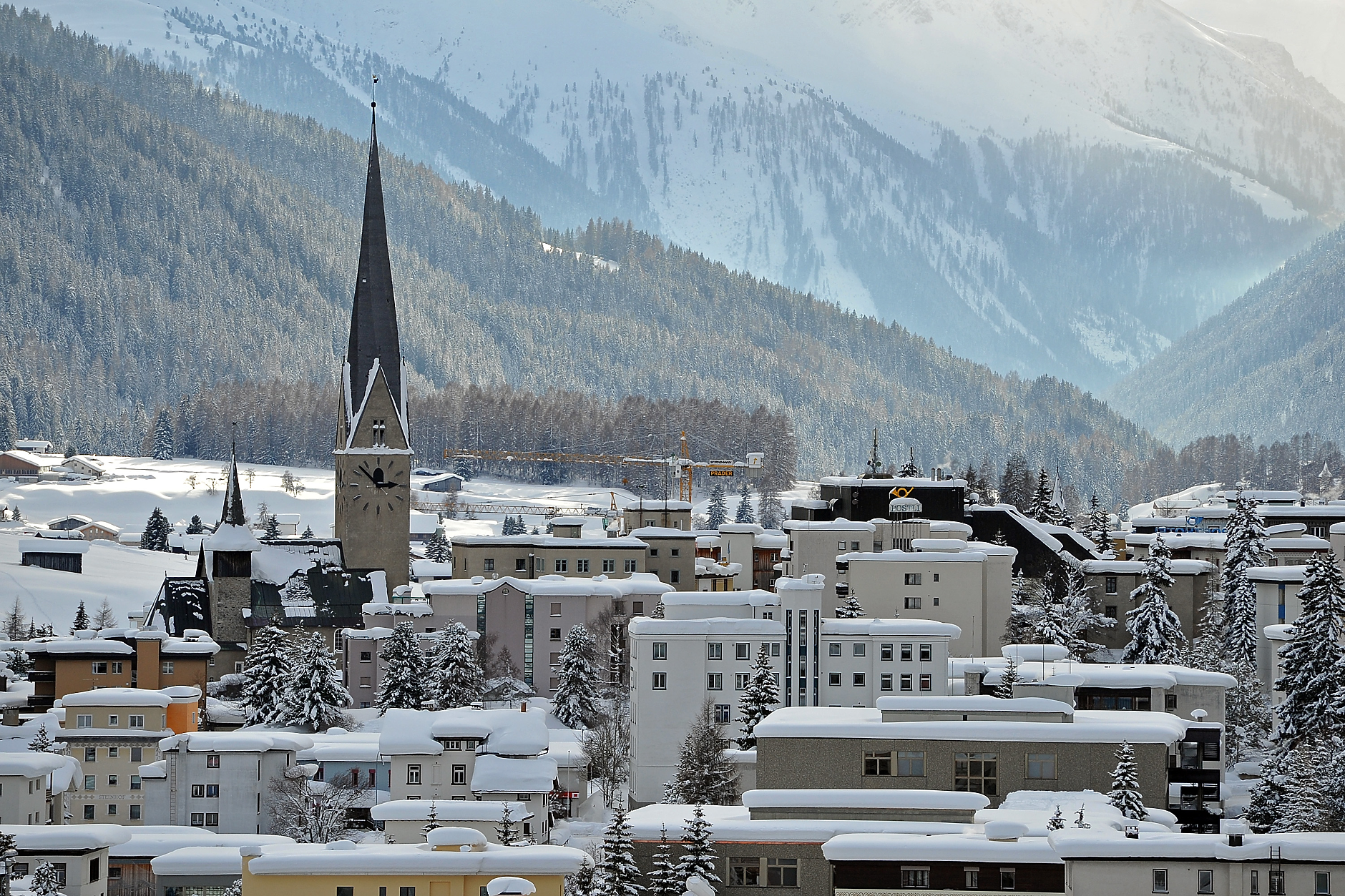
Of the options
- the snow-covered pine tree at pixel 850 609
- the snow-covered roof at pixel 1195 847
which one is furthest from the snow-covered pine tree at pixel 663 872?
the snow-covered pine tree at pixel 850 609

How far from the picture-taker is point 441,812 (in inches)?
2170

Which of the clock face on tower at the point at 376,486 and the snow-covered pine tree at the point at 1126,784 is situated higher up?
the clock face on tower at the point at 376,486

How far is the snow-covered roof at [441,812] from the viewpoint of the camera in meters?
55.0

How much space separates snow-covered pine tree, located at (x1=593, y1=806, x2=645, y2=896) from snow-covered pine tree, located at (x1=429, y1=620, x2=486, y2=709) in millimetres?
39377

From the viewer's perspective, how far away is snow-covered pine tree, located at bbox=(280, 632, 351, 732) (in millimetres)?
75812

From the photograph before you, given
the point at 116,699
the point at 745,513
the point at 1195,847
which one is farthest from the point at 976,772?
the point at 745,513

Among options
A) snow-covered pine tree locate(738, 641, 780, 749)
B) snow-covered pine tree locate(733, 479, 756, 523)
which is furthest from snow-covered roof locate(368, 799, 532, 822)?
snow-covered pine tree locate(733, 479, 756, 523)

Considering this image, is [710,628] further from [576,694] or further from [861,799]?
[861,799]

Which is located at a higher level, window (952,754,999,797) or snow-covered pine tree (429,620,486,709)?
window (952,754,999,797)

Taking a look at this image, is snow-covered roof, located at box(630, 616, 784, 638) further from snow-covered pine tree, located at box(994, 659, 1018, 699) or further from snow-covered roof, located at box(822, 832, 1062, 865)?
snow-covered roof, located at box(822, 832, 1062, 865)

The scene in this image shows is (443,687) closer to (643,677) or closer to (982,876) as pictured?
(643,677)

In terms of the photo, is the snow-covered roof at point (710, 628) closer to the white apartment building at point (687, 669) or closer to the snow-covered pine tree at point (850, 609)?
the white apartment building at point (687, 669)

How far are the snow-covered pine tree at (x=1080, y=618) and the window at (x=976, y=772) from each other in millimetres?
32953

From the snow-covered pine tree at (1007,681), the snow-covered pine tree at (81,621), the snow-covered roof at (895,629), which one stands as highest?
the snow-covered roof at (895,629)
